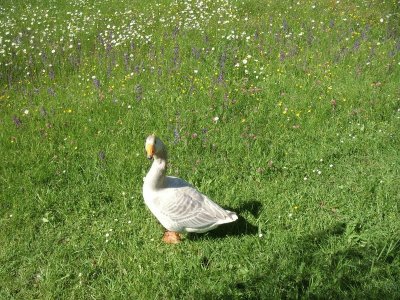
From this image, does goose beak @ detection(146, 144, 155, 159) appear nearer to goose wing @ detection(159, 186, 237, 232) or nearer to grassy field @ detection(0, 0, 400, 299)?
goose wing @ detection(159, 186, 237, 232)

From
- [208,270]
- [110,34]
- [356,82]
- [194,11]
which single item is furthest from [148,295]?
[194,11]

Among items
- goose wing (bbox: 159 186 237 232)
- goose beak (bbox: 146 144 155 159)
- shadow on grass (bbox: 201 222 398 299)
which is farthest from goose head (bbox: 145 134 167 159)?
shadow on grass (bbox: 201 222 398 299)

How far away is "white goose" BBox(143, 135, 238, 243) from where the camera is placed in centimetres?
377

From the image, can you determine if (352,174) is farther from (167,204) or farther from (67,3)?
(67,3)

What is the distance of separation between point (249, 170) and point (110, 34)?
4.86 meters

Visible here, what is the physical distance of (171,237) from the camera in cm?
412

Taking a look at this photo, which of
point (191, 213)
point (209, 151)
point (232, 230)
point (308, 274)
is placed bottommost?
point (308, 274)

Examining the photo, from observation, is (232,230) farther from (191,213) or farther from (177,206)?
(177,206)

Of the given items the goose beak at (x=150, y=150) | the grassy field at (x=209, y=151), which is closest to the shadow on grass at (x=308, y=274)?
the grassy field at (x=209, y=151)

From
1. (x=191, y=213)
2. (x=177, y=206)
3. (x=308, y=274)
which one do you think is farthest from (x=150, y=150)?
(x=308, y=274)

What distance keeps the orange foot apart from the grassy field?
8 centimetres

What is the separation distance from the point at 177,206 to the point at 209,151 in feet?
4.88

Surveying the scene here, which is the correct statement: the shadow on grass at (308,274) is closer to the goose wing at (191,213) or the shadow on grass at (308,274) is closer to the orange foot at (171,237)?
the goose wing at (191,213)

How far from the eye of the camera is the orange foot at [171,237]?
4078 millimetres
